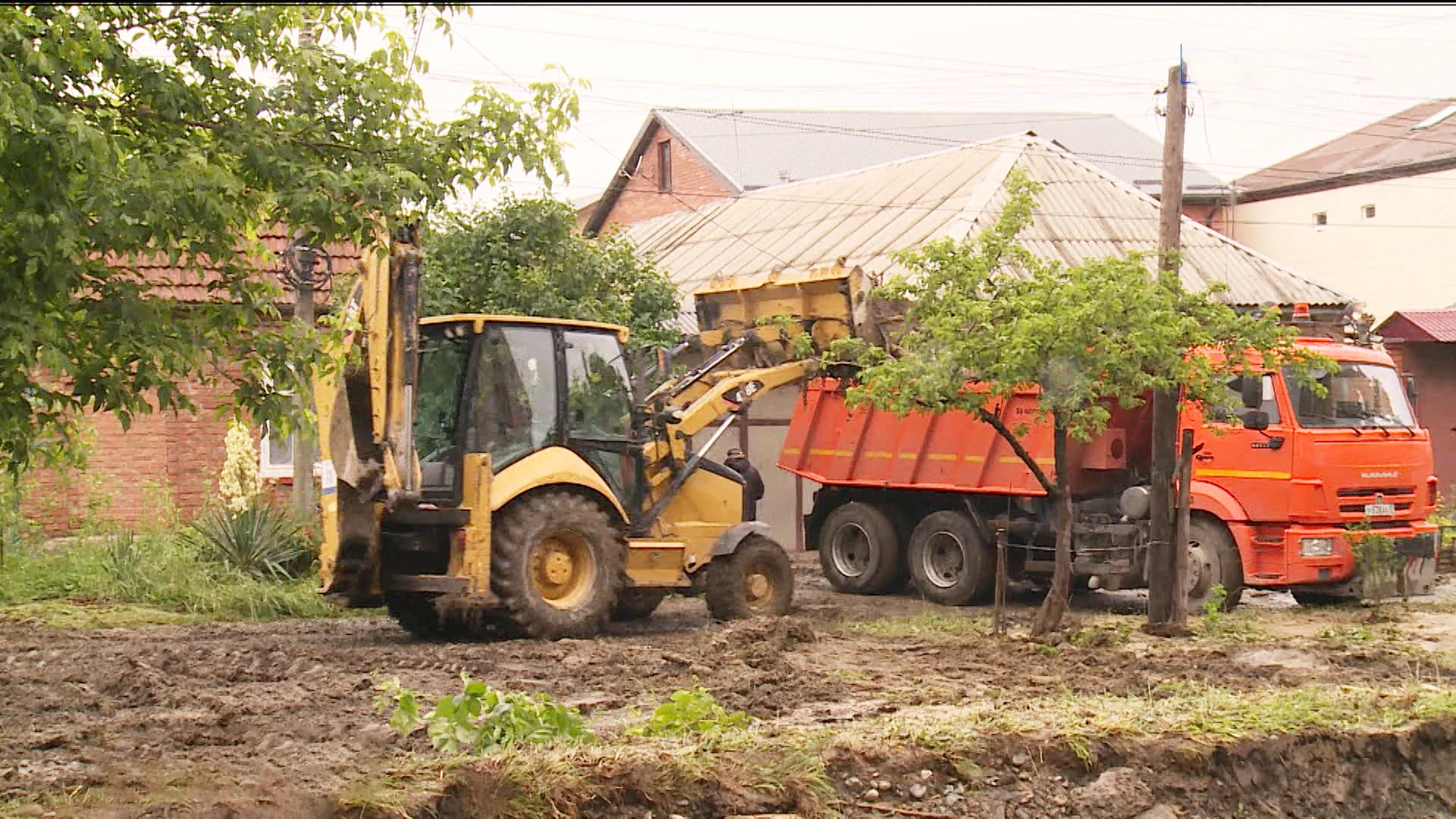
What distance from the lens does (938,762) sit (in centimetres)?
774

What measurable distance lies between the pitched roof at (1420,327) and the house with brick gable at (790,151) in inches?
418

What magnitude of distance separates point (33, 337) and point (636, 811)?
3.06 m

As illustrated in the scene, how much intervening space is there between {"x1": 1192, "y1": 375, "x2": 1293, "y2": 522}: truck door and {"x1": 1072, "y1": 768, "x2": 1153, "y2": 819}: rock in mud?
283 inches

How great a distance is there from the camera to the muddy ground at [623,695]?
7020 millimetres

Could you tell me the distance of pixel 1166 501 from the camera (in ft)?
44.0

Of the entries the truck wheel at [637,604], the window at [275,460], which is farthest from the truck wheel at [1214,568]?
the window at [275,460]

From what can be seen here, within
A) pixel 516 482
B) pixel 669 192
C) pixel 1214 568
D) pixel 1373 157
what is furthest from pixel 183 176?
pixel 1373 157

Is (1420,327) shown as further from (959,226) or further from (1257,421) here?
(1257,421)

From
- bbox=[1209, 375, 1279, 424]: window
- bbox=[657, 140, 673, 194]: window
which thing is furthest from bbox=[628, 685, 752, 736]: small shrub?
bbox=[657, 140, 673, 194]: window

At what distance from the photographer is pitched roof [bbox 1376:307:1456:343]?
26.5m

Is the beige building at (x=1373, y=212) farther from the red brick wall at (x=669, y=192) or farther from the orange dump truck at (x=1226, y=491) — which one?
the orange dump truck at (x=1226, y=491)

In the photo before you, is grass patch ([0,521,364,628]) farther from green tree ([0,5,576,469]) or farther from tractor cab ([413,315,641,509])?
green tree ([0,5,576,469])

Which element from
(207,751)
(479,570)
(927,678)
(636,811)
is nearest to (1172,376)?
(927,678)

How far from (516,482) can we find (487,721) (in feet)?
15.5
